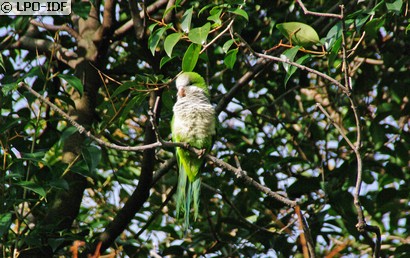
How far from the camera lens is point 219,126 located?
408 cm

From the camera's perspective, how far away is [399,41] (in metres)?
4.69

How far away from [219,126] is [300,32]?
3.62ft

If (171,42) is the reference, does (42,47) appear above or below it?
above

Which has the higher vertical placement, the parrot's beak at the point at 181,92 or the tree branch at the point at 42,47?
the tree branch at the point at 42,47

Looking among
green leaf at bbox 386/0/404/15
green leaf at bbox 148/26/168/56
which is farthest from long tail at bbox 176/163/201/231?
green leaf at bbox 386/0/404/15

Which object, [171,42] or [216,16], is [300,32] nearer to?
[216,16]

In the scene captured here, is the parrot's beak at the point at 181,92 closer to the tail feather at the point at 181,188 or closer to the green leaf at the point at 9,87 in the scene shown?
the tail feather at the point at 181,188

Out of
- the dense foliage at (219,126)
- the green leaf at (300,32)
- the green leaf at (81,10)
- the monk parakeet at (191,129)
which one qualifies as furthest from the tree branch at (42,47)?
the green leaf at (300,32)

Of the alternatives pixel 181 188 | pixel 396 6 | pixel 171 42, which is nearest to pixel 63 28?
pixel 181 188

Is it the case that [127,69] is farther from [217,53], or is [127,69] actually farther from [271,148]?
[271,148]

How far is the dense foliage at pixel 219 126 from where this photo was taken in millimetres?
3402

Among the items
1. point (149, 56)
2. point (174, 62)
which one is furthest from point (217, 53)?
point (149, 56)

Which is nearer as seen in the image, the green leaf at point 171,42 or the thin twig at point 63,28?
the green leaf at point 171,42

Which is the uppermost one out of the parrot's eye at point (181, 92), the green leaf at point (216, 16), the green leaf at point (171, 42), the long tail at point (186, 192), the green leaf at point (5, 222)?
the green leaf at point (216, 16)
